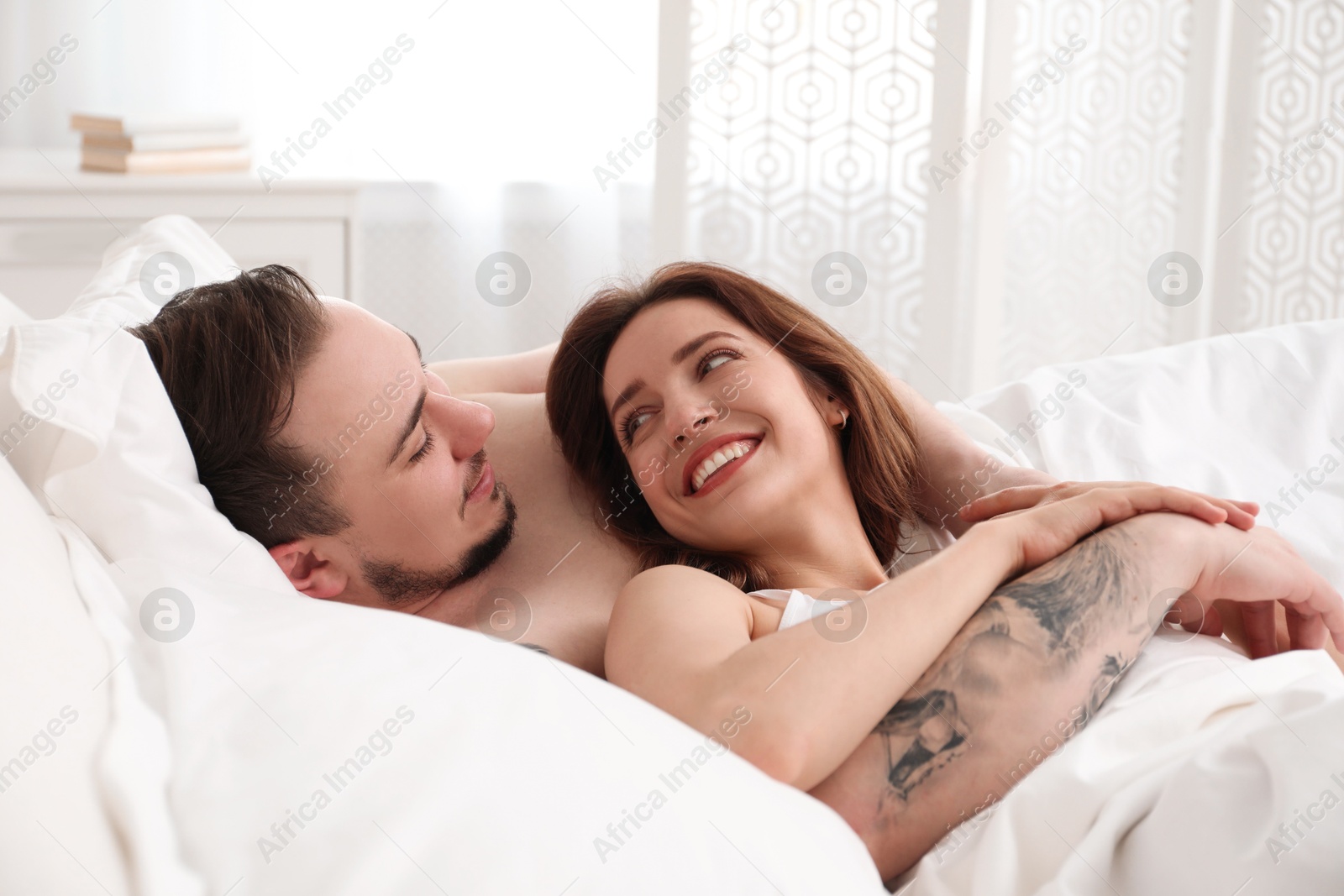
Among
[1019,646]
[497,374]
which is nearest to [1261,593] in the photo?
[1019,646]

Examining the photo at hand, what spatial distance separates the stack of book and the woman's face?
1.62m

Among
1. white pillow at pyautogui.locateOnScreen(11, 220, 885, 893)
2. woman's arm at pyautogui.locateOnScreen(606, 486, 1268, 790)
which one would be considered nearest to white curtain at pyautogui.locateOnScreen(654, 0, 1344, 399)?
woman's arm at pyautogui.locateOnScreen(606, 486, 1268, 790)

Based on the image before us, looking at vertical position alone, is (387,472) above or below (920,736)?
above

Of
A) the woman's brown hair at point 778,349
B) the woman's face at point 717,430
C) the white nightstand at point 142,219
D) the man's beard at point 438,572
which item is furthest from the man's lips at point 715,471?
the white nightstand at point 142,219

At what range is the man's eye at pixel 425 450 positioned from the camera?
125cm

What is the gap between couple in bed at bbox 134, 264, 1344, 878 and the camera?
0.92 m

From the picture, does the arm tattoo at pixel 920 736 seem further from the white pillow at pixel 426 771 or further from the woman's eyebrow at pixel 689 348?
the woman's eyebrow at pixel 689 348

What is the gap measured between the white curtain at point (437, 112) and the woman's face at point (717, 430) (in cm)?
194

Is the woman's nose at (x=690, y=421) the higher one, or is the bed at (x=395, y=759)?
the woman's nose at (x=690, y=421)

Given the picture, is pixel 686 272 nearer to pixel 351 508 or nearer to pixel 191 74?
pixel 351 508

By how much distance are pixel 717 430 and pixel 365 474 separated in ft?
1.33

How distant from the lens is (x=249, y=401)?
1.19 metres

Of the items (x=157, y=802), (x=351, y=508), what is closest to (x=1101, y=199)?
(x=351, y=508)

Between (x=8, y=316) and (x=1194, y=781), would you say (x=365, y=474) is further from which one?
(x=1194, y=781)
